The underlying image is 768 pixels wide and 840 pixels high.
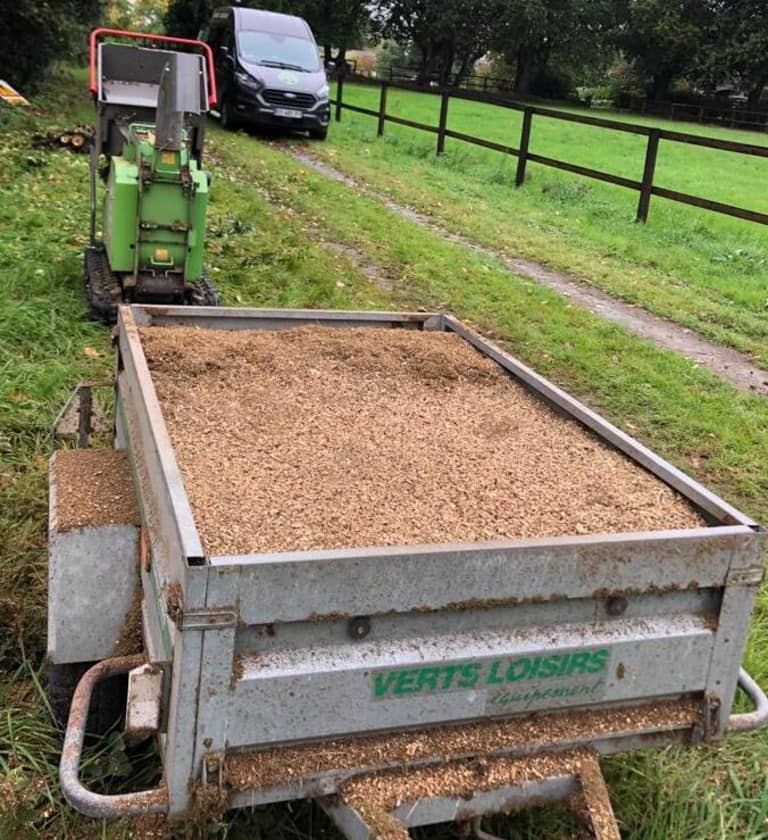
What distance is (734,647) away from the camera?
2.35 m


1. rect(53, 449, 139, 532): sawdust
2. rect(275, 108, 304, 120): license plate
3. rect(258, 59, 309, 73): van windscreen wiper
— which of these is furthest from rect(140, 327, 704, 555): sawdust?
rect(258, 59, 309, 73): van windscreen wiper

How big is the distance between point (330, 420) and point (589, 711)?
4.23 feet

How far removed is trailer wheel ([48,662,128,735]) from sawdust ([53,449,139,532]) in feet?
1.31

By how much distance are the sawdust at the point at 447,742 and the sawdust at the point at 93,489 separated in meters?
0.89

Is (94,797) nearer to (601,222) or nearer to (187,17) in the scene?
(601,222)

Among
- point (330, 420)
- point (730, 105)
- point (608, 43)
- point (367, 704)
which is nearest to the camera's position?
point (367, 704)

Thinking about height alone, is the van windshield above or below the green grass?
above

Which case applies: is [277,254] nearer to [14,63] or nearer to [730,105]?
[14,63]

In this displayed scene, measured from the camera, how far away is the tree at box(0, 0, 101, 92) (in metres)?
15.9

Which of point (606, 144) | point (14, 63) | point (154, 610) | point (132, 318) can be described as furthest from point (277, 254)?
point (606, 144)

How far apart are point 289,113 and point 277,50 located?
73.4 inches

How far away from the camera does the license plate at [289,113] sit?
17.4m

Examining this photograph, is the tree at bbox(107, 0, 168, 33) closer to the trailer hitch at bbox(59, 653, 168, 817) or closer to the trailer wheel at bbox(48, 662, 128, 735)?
the trailer wheel at bbox(48, 662, 128, 735)

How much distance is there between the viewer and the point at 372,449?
296 centimetres
